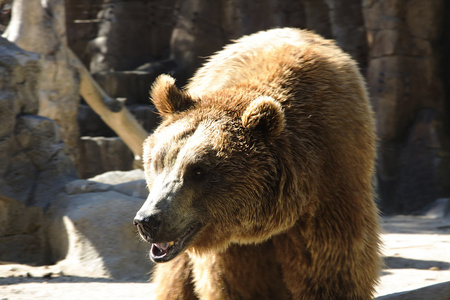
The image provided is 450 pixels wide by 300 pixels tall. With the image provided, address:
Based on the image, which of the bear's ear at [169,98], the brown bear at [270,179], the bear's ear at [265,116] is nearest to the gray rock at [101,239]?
the brown bear at [270,179]

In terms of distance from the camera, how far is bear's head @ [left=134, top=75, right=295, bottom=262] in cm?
294

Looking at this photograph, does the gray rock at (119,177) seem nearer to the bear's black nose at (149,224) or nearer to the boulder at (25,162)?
the boulder at (25,162)

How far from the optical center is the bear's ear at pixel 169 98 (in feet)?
10.8

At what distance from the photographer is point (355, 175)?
3273mm

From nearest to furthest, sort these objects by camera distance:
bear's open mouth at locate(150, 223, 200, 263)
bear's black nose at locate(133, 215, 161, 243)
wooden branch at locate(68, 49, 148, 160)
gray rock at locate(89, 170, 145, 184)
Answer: bear's black nose at locate(133, 215, 161, 243)
bear's open mouth at locate(150, 223, 200, 263)
gray rock at locate(89, 170, 145, 184)
wooden branch at locate(68, 49, 148, 160)

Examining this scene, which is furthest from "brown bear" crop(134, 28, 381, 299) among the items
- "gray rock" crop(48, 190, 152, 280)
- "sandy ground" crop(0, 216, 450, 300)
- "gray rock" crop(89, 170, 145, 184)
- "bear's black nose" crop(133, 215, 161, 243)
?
"gray rock" crop(89, 170, 145, 184)

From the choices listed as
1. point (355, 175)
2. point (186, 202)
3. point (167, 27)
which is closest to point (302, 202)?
point (355, 175)

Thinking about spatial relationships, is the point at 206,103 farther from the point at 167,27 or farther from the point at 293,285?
the point at 167,27

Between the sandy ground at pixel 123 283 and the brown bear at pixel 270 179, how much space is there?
1.30 metres

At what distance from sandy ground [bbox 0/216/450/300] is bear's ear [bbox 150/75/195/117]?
1801 millimetres

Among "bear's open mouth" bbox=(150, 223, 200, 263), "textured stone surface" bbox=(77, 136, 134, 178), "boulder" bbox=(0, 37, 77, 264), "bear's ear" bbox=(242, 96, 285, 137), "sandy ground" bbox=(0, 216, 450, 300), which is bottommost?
"textured stone surface" bbox=(77, 136, 134, 178)

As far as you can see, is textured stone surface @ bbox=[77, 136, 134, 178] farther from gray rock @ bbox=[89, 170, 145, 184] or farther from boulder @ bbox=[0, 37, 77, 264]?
boulder @ bbox=[0, 37, 77, 264]

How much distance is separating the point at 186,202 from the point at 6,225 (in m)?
3.35

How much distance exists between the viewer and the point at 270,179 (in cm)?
306
